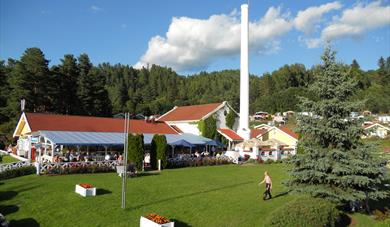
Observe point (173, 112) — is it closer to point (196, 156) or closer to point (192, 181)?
point (196, 156)

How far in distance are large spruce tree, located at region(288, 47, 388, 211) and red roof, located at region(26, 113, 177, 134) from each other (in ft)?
72.4

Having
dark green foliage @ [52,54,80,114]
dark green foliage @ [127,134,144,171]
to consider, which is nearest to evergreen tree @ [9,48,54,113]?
dark green foliage @ [52,54,80,114]

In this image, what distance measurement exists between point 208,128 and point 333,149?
84.4ft

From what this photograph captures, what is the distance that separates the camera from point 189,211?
15055mm

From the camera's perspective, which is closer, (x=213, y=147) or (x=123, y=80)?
(x=213, y=147)

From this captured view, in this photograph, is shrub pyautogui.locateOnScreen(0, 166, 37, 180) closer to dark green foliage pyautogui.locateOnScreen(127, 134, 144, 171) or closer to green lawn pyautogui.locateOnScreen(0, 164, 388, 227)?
green lawn pyautogui.locateOnScreen(0, 164, 388, 227)

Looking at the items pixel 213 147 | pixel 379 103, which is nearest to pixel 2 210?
pixel 213 147

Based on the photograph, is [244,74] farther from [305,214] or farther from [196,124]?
[305,214]

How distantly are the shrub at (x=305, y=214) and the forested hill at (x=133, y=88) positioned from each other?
18.8 ft

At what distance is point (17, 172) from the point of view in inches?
A: 881

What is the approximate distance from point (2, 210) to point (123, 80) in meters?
129

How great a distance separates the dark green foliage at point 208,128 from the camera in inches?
1622

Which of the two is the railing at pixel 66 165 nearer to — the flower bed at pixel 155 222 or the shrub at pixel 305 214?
→ the flower bed at pixel 155 222

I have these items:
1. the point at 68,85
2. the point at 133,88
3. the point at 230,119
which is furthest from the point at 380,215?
the point at 133,88
